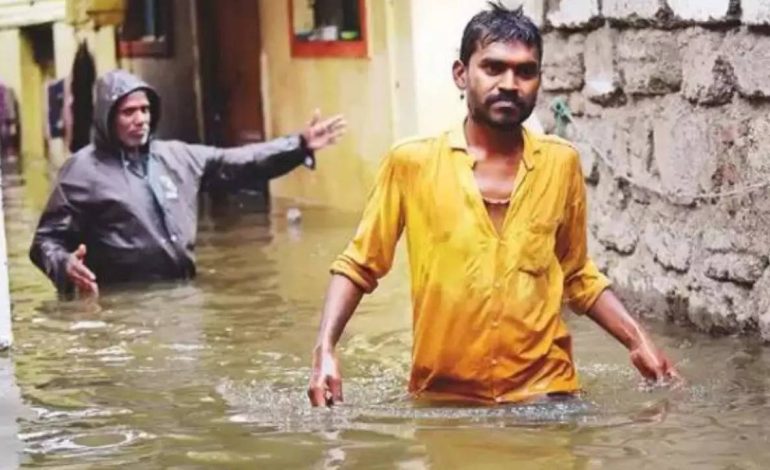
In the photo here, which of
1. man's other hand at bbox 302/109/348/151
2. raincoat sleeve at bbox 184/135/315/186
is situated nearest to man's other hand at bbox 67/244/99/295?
raincoat sleeve at bbox 184/135/315/186

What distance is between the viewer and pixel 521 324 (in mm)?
5691

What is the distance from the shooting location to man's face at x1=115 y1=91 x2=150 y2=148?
34.3ft

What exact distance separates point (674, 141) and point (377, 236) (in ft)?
9.66

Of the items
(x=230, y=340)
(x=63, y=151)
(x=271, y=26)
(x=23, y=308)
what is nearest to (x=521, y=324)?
(x=230, y=340)

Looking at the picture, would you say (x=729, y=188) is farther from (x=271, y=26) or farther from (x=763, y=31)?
(x=271, y=26)

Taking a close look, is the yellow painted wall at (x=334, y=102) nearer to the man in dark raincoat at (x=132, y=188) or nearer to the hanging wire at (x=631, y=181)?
the man in dark raincoat at (x=132, y=188)

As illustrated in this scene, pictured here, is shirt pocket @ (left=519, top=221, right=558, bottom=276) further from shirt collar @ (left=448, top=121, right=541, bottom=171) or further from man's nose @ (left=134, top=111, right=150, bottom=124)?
man's nose @ (left=134, top=111, right=150, bottom=124)

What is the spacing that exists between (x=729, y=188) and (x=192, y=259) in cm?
394

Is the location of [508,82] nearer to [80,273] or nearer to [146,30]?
[80,273]

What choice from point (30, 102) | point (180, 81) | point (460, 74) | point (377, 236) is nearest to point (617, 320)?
point (377, 236)

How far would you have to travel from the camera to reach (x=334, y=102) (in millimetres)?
16250

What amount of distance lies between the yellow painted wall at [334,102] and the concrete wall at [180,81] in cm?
259

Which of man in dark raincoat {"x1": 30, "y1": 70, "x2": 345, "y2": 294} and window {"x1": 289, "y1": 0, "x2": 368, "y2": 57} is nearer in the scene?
man in dark raincoat {"x1": 30, "y1": 70, "x2": 345, "y2": 294}

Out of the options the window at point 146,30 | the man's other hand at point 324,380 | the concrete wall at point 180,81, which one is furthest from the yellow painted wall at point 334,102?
the man's other hand at point 324,380
